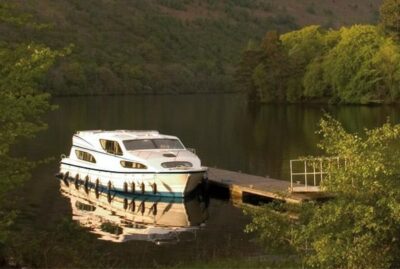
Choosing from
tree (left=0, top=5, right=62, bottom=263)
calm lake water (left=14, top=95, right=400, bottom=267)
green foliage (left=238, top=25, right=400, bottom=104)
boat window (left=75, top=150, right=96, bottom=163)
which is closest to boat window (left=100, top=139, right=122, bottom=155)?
boat window (left=75, top=150, right=96, bottom=163)

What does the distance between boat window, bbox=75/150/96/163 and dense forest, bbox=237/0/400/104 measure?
7051 centimetres

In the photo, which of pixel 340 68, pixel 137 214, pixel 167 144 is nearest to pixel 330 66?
pixel 340 68

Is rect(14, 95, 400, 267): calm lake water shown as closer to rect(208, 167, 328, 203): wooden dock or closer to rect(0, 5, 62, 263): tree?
rect(208, 167, 328, 203): wooden dock

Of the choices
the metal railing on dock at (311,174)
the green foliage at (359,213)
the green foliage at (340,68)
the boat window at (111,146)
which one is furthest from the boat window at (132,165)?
the green foliage at (340,68)

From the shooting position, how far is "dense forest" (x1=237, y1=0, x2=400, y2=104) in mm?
108500

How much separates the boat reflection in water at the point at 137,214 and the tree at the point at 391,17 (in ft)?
255

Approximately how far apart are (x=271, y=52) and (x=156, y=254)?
97291mm

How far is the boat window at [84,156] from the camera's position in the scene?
41856 millimetres

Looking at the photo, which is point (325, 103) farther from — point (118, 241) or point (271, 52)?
point (118, 241)

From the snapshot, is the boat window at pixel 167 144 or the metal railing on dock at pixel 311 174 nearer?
the metal railing on dock at pixel 311 174

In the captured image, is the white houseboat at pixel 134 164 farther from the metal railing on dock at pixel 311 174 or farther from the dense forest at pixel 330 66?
the dense forest at pixel 330 66

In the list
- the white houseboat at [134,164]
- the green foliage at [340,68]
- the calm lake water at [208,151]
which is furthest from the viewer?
the green foliage at [340,68]

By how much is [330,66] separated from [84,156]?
73820 mm

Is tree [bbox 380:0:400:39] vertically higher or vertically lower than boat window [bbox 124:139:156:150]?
higher
